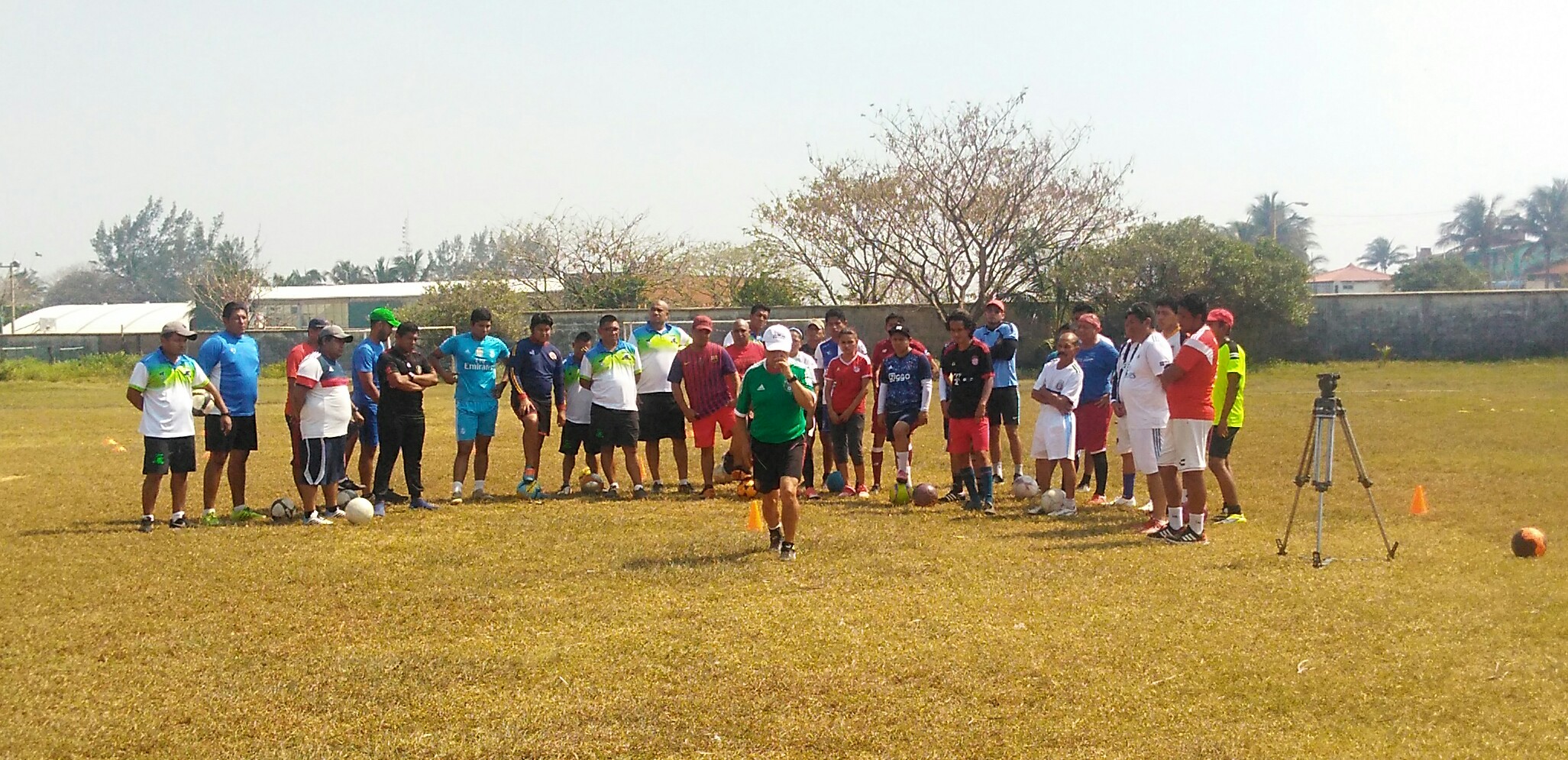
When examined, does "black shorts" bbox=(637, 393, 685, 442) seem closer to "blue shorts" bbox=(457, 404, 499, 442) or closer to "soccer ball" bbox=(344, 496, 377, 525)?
"blue shorts" bbox=(457, 404, 499, 442)

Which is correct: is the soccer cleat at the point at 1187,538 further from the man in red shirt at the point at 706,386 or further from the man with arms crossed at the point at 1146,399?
the man in red shirt at the point at 706,386

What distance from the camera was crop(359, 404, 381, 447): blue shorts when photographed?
44.3 ft

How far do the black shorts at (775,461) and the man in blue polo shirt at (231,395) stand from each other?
201 inches

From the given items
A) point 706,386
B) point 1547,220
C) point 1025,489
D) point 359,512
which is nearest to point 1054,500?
point 1025,489

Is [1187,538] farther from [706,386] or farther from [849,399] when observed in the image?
[706,386]

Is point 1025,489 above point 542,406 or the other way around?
the other way around

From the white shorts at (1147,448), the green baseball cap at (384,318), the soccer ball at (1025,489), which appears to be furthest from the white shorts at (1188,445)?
the green baseball cap at (384,318)

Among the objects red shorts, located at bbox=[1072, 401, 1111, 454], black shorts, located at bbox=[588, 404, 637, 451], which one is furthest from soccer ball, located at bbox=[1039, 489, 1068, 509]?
black shorts, located at bbox=[588, 404, 637, 451]

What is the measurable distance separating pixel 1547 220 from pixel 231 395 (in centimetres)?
12009

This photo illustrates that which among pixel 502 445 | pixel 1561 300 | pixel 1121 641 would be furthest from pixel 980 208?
pixel 1121 641

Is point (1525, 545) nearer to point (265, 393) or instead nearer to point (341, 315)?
point (265, 393)

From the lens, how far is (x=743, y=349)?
49.1ft

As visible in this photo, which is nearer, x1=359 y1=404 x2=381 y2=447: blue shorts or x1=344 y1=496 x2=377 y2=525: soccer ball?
x1=344 y1=496 x2=377 y2=525: soccer ball

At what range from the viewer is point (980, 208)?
144 ft
